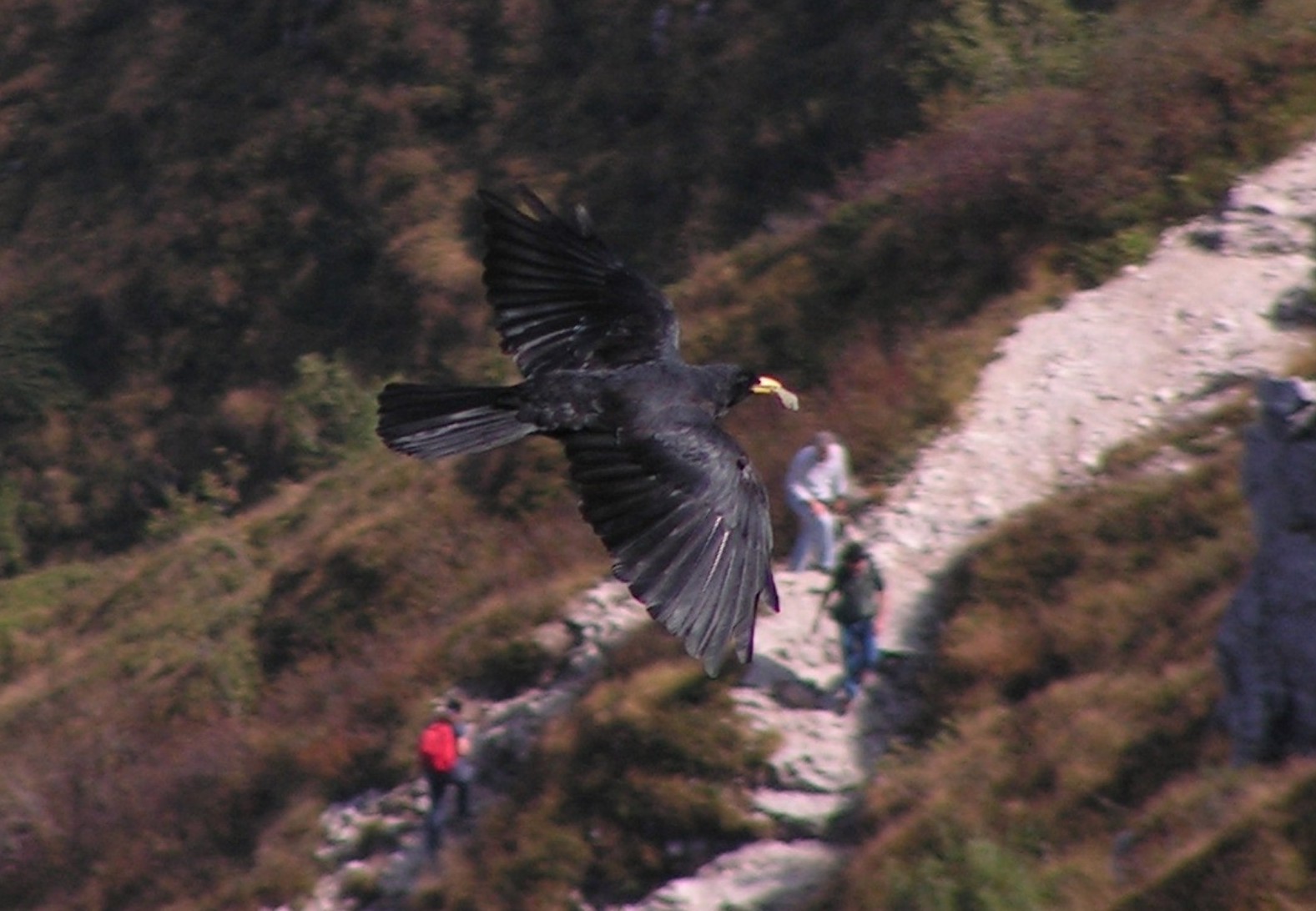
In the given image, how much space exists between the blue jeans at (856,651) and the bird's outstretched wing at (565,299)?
576 centimetres

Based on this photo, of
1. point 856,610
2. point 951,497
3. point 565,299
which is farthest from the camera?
point 951,497

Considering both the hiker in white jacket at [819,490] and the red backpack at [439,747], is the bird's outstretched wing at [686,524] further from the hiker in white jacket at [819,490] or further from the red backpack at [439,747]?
the red backpack at [439,747]

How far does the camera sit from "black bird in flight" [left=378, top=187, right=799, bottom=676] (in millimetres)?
6219

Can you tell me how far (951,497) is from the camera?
1536 centimetres

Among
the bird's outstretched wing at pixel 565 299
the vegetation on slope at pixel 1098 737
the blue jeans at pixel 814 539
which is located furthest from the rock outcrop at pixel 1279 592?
the bird's outstretched wing at pixel 565 299

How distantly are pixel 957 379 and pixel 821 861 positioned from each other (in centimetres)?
524

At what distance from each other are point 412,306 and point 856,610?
1953 centimetres

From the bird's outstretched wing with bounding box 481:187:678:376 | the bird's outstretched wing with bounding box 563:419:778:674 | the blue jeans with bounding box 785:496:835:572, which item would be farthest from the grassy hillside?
the bird's outstretched wing with bounding box 563:419:778:674

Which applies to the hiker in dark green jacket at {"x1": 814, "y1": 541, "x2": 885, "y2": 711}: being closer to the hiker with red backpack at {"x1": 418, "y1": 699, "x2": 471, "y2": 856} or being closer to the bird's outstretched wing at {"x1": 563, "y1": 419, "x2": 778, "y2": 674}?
the hiker with red backpack at {"x1": 418, "y1": 699, "x2": 471, "y2": 856}

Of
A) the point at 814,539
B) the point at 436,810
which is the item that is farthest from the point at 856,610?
the point at 436,810

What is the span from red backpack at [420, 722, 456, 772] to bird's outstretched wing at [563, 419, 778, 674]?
25.4 ft

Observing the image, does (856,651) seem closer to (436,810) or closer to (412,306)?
(436,810)

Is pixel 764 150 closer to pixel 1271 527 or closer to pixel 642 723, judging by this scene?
pixel 642 723

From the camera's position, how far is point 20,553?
30.9m
